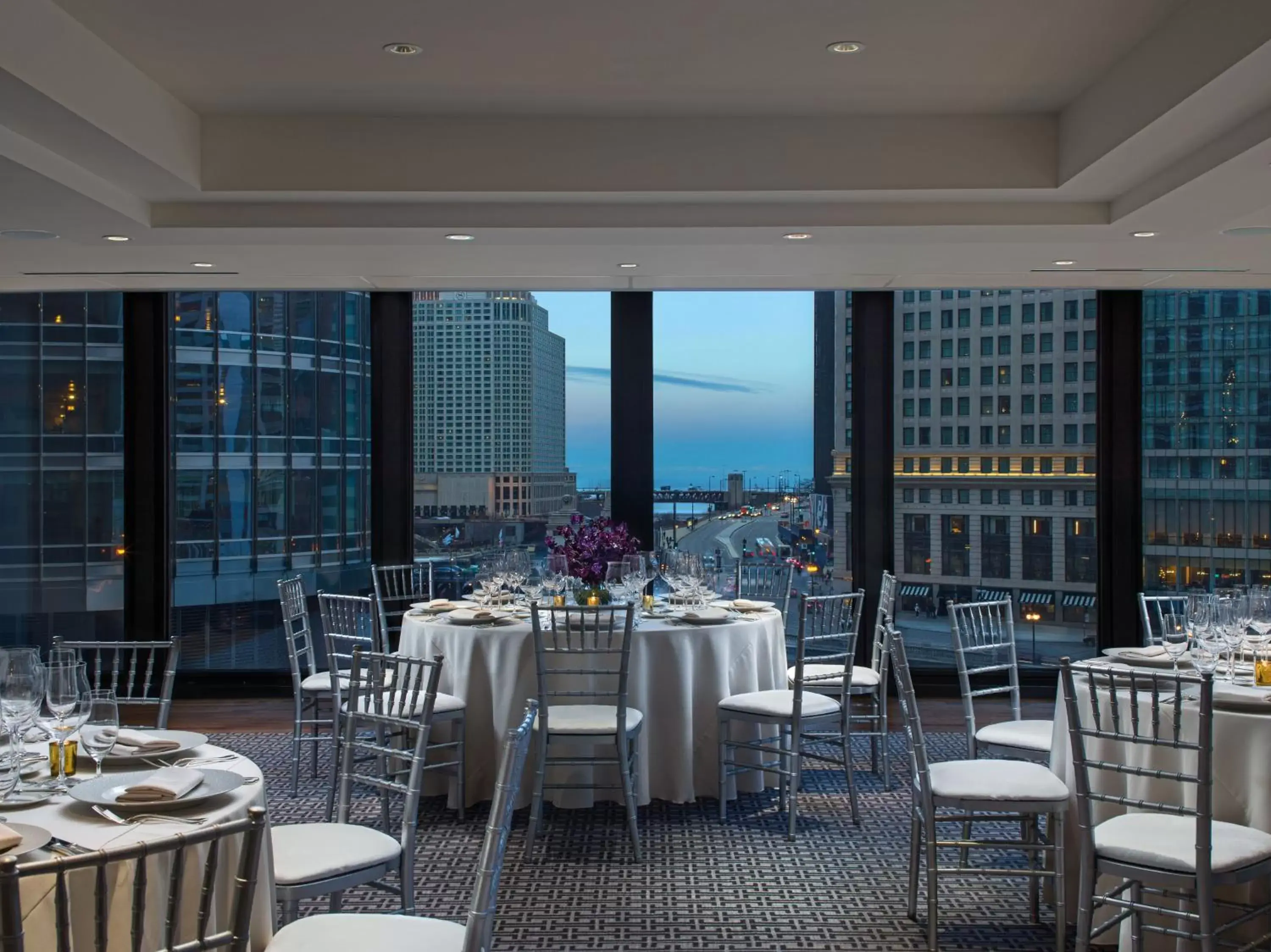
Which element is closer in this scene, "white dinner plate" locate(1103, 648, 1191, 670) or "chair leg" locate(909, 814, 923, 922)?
"chair leg" locate(909, 814, 923, 922)

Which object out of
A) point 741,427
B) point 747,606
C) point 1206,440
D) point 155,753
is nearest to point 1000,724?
point 747,606

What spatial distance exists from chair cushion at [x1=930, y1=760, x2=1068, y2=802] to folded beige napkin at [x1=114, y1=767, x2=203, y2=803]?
2.40m

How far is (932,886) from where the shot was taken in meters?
3.89

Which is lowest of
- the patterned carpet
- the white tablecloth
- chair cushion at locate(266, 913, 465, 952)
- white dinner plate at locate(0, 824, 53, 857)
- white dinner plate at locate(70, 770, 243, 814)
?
the patterned carpet

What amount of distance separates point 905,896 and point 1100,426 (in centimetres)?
458

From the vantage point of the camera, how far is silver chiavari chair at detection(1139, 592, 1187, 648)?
5508 mm

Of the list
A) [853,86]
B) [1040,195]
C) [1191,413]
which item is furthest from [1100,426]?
[853,86]

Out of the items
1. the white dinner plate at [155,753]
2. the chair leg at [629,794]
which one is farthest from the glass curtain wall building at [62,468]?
the white dinner plate at [155,753]

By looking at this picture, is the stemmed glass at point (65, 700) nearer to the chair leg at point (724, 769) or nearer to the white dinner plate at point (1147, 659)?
the chair leg at point (724, 769)

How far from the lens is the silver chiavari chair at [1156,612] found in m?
5.51

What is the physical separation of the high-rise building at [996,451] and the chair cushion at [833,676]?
2.03 m

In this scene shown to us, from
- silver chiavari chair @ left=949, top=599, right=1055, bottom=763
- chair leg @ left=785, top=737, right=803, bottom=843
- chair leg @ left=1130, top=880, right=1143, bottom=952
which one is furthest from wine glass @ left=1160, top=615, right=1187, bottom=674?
chair leg @ left=785, top=737, right=803, bottom=843

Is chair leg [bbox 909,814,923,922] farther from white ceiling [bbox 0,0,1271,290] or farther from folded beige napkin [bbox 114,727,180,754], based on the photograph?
white ceiling [bbox 0,0,1271,290]

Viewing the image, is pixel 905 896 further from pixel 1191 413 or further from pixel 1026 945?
pixel 1191 413
